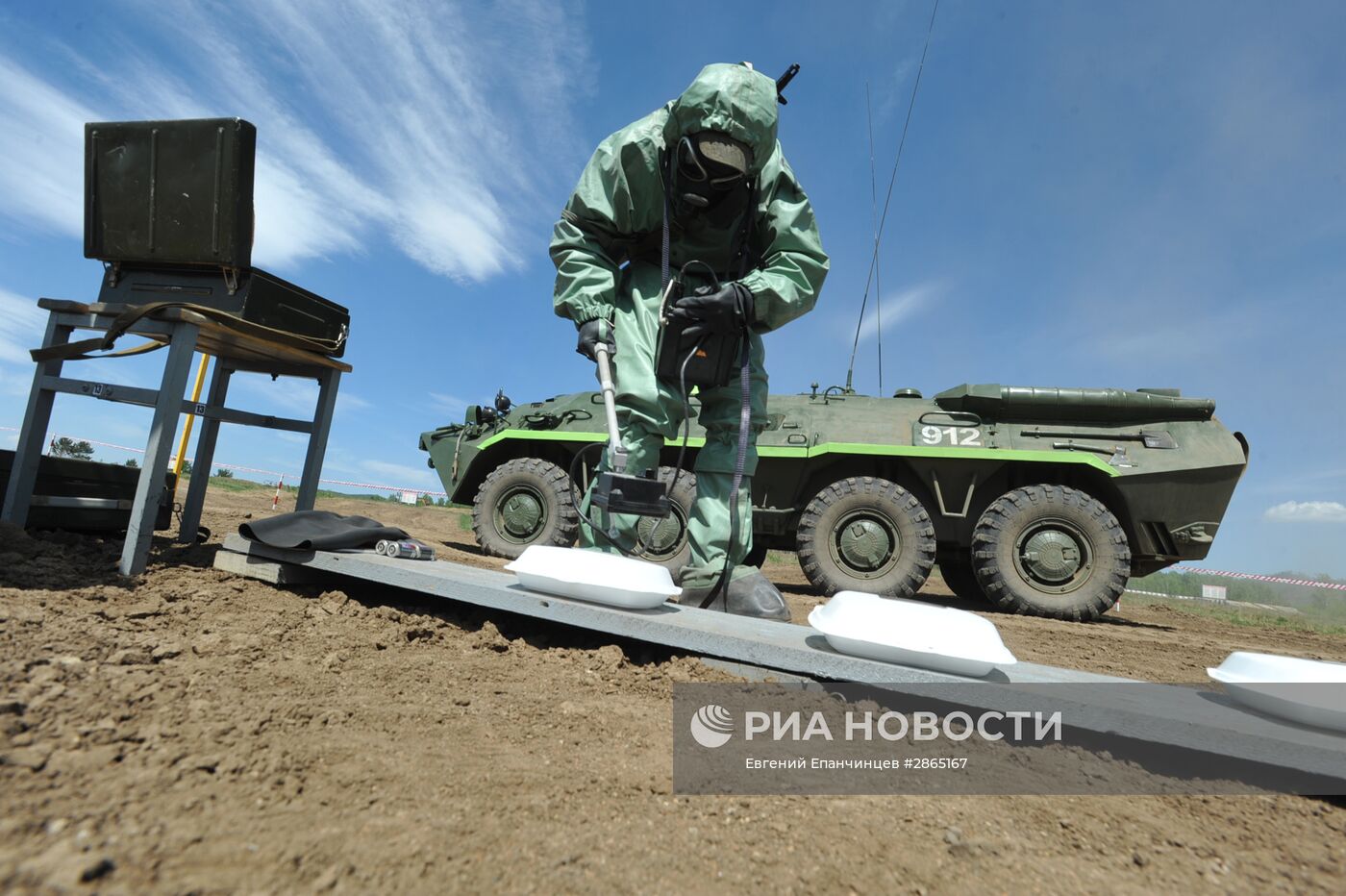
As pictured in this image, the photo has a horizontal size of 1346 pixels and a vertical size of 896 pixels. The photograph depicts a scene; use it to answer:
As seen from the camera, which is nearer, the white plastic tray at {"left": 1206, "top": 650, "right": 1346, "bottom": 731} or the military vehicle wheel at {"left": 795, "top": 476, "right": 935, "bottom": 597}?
the white plastic tray at {"left": 1206, "top": 650, "right": 1346, "bottom": 731}

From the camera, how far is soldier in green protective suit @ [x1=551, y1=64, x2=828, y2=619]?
2137mm

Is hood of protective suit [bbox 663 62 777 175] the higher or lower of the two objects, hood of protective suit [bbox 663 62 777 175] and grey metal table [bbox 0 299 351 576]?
the higher

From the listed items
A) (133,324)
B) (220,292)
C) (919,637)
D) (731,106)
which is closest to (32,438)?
(133,324)

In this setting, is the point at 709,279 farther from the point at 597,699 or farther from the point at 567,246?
the point at 597,699

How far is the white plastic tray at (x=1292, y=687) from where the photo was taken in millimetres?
1242

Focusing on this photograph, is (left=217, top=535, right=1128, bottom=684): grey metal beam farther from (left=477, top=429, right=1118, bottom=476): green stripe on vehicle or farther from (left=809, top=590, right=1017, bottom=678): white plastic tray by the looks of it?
(left=477, top=429, right=1118, bottom=476): green stripe on vehicle

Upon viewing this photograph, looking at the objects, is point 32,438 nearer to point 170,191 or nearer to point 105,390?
point 105,390

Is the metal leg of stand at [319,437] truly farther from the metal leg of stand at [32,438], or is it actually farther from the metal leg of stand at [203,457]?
the metal leg of stand at [32,438]

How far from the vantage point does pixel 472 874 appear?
71 cm

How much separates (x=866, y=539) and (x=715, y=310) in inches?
117

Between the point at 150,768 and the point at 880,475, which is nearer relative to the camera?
the point at 150,768

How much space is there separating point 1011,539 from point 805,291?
3116 mm

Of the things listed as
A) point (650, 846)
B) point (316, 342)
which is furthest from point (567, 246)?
point (650, 846)

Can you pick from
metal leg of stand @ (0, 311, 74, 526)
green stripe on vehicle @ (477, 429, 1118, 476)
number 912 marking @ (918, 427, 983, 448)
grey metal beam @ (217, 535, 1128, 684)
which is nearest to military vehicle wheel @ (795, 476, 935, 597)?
green stripe on vehicle @ (477, 429, 1118, 476)
